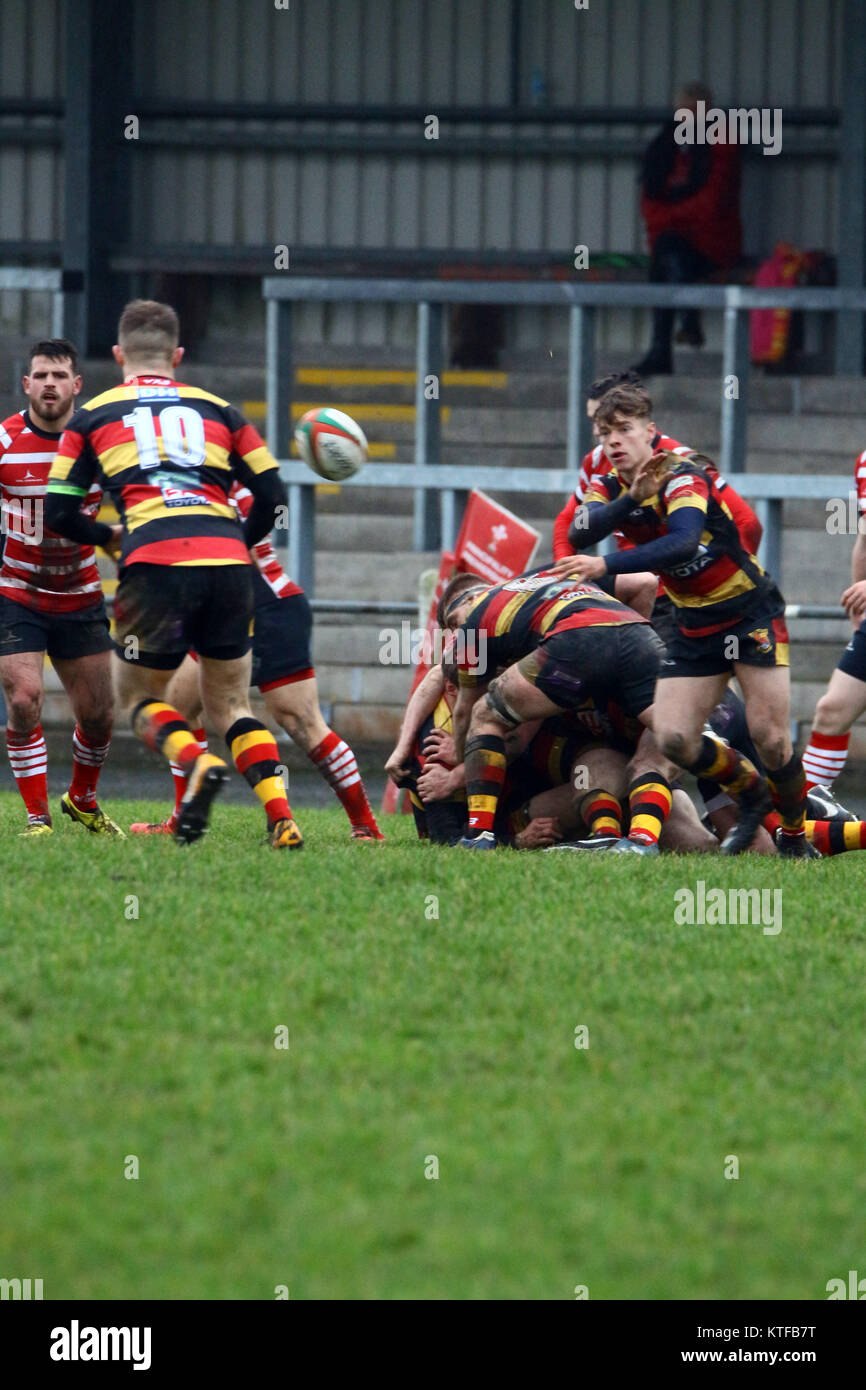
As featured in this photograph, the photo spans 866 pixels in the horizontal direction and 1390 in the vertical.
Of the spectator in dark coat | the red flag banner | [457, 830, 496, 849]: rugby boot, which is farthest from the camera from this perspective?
the spectator in dark coat

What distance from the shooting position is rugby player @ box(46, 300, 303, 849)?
695 centimetres

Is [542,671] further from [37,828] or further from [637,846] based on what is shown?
[37,828]

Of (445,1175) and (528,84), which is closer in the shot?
(445,1175)

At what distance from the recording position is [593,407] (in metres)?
8.59

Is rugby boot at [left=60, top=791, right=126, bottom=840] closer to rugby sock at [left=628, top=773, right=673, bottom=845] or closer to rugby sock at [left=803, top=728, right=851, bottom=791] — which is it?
rugby sock at [left=628, top=773, right=673, bottom=845]

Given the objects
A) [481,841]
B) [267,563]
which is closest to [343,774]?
[481,841]

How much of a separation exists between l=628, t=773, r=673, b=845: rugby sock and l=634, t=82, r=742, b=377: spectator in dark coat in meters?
10.0

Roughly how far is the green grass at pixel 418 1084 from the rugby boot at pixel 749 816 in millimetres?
1252

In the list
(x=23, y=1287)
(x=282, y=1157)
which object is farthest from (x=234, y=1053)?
(x=23, y=1287)

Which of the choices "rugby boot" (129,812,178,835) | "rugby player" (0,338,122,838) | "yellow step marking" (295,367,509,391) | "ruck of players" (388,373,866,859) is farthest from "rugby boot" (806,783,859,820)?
"yellow step marking" (295,367,509,391)

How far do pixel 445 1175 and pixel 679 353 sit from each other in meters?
15.7

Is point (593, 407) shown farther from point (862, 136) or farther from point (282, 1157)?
point (862, 136)

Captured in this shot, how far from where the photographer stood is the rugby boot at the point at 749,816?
7.87 m

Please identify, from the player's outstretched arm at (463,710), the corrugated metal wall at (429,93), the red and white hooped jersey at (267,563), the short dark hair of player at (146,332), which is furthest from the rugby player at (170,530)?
the corrugated metal wall at (429,93)
